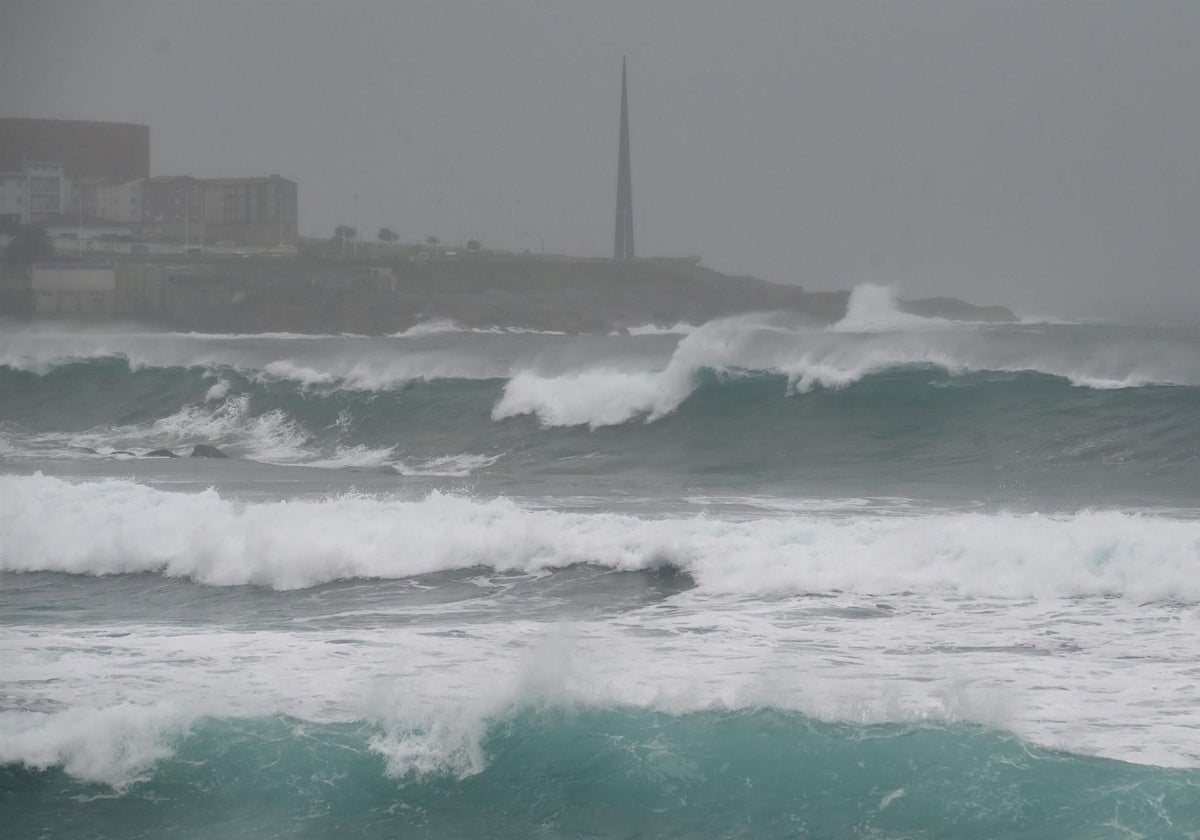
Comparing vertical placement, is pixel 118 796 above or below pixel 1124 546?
below

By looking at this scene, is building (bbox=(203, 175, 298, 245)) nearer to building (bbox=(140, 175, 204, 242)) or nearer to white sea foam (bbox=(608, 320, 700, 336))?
building (bbox=(140, 175, 204, 242))

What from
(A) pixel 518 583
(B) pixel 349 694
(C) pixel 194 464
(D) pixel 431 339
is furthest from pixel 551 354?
(B) pixel 349 694

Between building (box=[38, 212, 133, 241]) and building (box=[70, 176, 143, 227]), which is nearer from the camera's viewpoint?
building (box=[38, 212, 133, 241])

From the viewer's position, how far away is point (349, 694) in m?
8.05

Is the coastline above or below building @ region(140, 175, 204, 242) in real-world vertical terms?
below

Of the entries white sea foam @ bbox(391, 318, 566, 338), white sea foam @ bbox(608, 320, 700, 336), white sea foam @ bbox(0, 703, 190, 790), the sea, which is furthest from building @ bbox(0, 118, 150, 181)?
white sea foam @ bbox(0, 703, 190, 790)

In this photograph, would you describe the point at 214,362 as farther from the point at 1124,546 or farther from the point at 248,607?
the point at 1124,546

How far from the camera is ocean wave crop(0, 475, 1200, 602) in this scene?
1071 centimetres

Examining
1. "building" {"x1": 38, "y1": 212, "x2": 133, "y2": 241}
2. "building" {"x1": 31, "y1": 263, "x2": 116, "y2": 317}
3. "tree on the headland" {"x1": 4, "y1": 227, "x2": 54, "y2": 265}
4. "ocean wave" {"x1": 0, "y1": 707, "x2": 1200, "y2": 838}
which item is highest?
"building" {"x1": 38, "y1": 212, "x2": 133, "y2": 241}

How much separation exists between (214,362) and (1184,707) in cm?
3161

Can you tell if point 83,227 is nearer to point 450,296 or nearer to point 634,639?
point 450,296

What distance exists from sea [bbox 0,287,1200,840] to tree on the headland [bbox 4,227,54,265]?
1776 inches

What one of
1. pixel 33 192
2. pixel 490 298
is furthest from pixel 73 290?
pixel 490 298

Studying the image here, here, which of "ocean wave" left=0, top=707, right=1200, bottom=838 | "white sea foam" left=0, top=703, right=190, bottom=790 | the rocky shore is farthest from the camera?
the rocky shore
